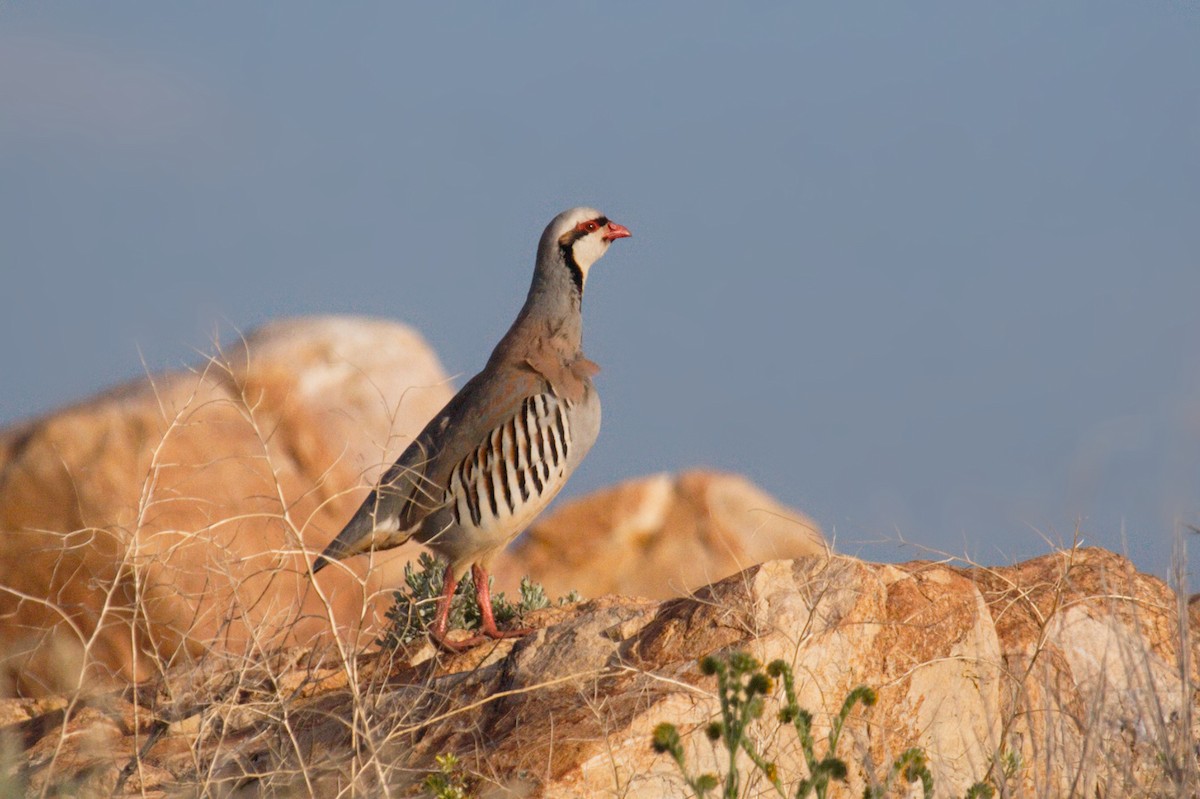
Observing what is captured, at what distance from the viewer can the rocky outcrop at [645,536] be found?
11172mm

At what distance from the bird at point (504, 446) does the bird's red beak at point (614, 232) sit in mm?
312

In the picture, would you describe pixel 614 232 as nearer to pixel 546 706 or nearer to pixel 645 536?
pixel 546 706

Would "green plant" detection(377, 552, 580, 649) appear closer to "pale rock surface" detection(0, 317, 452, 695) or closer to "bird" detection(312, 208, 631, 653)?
"bird" detection(312, 208, 631, 653)

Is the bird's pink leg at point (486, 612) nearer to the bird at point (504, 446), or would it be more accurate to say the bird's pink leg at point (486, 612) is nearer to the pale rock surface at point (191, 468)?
the bird at point (504, 446)

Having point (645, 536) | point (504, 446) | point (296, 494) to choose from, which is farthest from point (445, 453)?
point (645, 536)

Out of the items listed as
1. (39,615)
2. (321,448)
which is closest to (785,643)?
(321,448)

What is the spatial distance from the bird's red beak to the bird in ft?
1.03

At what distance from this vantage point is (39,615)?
10648 mm

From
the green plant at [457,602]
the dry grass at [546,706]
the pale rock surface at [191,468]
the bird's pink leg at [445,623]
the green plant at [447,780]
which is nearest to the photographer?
the green plant at [447,780]

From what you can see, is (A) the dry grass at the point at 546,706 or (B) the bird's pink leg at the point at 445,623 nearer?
(A) the dry grass at the point at 546,706

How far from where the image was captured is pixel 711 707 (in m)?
3.86

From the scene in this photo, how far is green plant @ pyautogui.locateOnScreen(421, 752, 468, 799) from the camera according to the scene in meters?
3.46

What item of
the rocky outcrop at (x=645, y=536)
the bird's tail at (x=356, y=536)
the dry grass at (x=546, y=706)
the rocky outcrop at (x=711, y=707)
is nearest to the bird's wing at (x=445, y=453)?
the bird's tail at (x=356, y=536)

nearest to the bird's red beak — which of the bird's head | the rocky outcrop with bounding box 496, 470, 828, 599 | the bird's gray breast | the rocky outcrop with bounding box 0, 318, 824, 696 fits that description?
the bird's head
